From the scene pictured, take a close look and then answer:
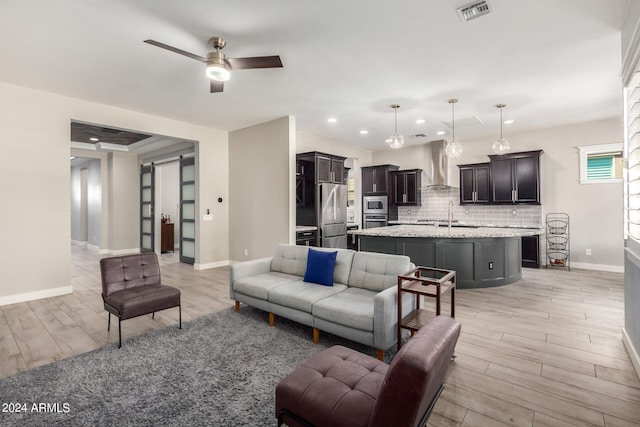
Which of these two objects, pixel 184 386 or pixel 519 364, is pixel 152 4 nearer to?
pixel 184 386

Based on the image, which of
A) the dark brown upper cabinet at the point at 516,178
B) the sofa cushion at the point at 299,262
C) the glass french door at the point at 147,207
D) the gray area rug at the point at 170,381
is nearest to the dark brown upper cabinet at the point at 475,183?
the dark brown upper cabinet at the point at 516,178

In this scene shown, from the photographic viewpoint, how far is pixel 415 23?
290 cm

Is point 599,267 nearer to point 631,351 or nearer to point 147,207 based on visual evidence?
point 631,351

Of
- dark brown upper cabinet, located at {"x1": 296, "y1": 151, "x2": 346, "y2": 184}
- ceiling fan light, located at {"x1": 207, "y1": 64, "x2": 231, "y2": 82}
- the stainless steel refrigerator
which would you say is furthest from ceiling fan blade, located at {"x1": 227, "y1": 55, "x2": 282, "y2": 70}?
the stainless steel refrigerator

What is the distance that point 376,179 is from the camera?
28.6 ft

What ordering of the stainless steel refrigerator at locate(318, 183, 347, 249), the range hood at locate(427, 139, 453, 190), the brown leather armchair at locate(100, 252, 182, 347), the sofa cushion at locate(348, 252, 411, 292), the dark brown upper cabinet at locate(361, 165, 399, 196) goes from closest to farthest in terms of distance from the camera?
the brown leather armchair at locate(100, 252, 182, 347) < the sofa cushion at locate(348, 252, 411, 292) < the stainless steel refrigerator at locate(318, 183, 347, 249) < the range hood at locate(427, 139, 453, 190) < the dark brown upper cabinet at locate(361, 165, 399, 196)

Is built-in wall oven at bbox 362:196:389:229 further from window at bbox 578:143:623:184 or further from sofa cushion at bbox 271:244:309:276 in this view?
sofa cushion at bbox 271:244:309:276

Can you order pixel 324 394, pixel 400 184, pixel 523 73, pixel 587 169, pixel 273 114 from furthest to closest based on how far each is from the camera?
pixel 400 184 → pixel 587 169 → pixel 273 114 → pixel 523 73 → pixel 324 394

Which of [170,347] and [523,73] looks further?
[523,73]

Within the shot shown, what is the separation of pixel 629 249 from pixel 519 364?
1447 mm

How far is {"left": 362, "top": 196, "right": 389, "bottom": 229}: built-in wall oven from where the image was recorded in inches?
340

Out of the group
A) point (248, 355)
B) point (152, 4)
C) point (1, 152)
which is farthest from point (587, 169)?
point (1, 152)

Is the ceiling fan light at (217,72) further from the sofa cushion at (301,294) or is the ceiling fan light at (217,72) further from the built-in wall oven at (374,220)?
the built-in wall oven at (374,220)

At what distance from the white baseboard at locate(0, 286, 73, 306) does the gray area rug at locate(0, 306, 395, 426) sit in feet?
8.72
